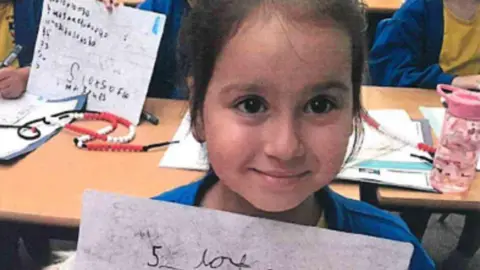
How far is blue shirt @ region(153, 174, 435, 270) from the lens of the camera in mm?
907

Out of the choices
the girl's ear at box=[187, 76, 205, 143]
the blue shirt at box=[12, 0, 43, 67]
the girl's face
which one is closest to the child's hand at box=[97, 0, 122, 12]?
the blue shirt at box=[12, 0, 43, 67]

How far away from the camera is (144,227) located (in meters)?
0.78

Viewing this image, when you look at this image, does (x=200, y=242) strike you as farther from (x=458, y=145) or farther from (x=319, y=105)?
(x=458, y=145)

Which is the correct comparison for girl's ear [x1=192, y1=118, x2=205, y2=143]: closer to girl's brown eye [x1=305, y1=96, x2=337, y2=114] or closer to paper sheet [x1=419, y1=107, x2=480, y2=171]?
girl's brown eye [x1=305, y1=96, x2=337, y2=114]

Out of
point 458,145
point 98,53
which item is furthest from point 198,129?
point 98,53

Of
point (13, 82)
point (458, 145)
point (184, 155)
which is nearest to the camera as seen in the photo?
point (458, 145)

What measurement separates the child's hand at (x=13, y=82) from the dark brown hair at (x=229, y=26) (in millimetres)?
915

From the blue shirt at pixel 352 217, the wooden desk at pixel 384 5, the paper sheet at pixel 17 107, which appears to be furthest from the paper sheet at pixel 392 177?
the wooden desk at pixel 384 5

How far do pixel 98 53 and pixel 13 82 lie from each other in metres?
0.25

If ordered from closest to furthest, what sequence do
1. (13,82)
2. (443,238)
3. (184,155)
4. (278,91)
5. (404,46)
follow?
(278,91) → (184,155) → (13,82) → (404,46) → (443,238)

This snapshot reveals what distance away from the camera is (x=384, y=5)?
8.70 ft

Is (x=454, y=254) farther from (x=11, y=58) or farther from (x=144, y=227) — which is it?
(x=144, y=227)

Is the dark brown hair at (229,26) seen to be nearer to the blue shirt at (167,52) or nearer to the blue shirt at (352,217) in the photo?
the blue shirt at (352,217)

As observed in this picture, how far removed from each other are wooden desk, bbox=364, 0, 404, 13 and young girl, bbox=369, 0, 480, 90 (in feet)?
1.66
